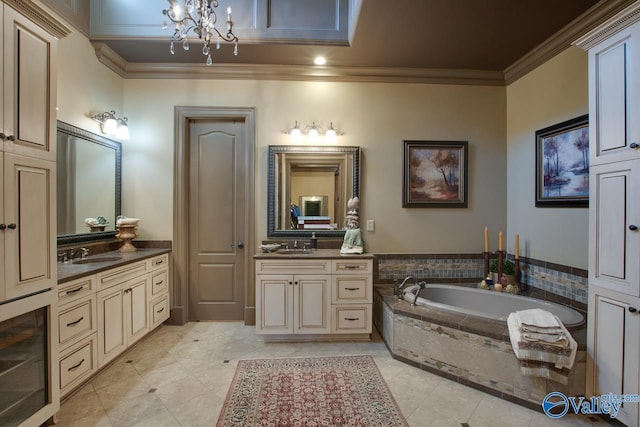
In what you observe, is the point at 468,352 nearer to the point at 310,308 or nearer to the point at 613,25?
the point at 310,308

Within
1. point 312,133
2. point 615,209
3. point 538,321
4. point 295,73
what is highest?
point 295,73

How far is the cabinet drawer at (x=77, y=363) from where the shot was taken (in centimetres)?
196

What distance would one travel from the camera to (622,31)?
1.74 meters

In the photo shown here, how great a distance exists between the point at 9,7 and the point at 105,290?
1805 millimetres

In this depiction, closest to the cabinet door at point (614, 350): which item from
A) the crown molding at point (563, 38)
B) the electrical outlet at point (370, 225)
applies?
the electrical outlet at point (370, 225)

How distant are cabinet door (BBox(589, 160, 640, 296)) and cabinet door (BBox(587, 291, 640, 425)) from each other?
13cm

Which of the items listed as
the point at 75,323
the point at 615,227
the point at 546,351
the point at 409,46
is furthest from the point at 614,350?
the point at 75,323

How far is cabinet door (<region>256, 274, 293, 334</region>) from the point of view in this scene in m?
2.89

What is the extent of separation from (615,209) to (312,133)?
2527 mm

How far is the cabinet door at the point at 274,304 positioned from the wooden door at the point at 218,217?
0.65 m

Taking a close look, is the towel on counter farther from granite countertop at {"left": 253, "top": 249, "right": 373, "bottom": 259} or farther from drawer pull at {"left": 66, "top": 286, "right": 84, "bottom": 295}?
drawer pull at {"left": 66, "top": 286, "right": 84, "bottom": 295}

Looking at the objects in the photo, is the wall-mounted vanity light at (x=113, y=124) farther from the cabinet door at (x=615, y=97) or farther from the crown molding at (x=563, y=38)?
the crown molding at (x=563, y=38)

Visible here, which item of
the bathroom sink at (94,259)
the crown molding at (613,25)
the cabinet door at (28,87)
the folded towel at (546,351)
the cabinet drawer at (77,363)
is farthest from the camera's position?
the bathroom sink at (94,259)

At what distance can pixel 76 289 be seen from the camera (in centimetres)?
204
